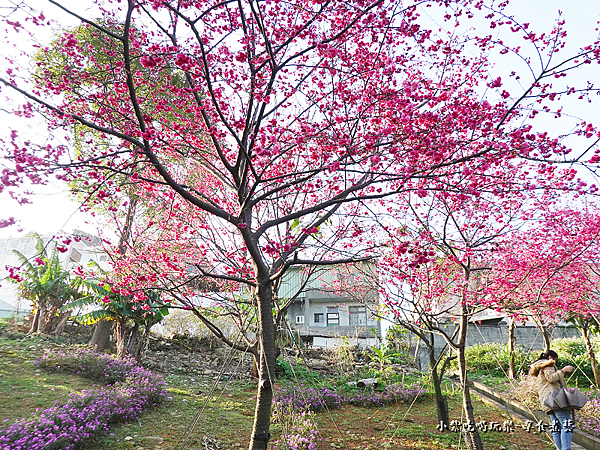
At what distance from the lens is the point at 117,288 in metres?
4.88

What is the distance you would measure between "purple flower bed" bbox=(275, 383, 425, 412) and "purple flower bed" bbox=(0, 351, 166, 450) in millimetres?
2615

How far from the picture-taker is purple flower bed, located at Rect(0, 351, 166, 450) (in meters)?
3.98

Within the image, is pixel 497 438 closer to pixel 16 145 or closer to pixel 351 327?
pixel 16 145

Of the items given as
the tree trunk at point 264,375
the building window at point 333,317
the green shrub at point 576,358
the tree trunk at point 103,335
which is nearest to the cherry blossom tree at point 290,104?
the tree trunk at point 264,375

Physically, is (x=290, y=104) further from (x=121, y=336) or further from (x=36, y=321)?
(x=36, y=321)

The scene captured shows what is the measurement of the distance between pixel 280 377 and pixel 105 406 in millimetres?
5124

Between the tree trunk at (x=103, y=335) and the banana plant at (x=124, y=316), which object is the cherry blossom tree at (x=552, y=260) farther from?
the tree trunk at (x=103, y=335)

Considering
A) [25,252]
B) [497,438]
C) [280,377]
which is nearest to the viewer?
[497,438]

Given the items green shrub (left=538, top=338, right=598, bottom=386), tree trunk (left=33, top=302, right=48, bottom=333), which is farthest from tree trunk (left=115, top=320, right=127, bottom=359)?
green shrub (left=538, top=338, right=598, bottom=386)

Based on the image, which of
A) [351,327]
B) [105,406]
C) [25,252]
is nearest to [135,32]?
[105,406]

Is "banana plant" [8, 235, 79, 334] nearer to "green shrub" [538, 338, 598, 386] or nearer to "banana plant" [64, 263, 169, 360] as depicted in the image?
"banana plant" [64, 263, 169, 360]

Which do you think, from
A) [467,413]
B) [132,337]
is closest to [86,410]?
[132,337]

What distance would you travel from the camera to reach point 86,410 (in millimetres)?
4902

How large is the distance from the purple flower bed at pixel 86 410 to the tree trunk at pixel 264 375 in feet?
7.20
